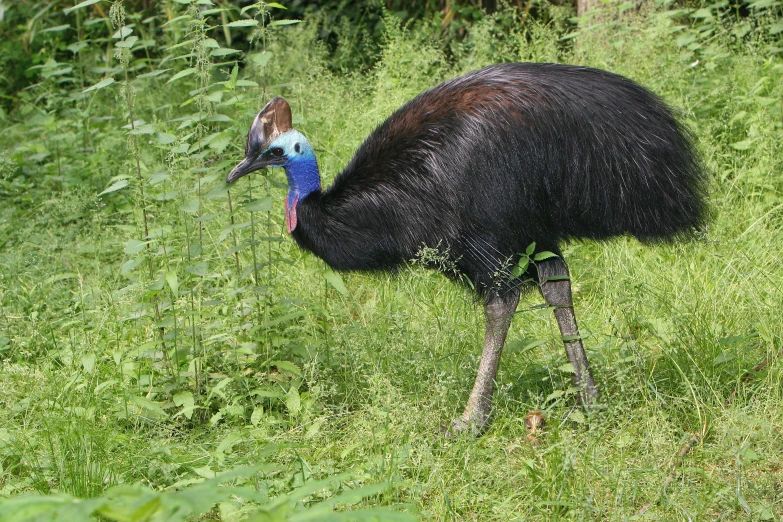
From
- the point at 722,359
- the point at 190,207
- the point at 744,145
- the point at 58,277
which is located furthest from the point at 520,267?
the point at 58,277

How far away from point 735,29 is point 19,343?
4166 millimetres

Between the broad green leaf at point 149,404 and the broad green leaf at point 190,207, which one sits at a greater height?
the broad green leaf at point 190,207

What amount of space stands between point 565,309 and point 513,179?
594mm

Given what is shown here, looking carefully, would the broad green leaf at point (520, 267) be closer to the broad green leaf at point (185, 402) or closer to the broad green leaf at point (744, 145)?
the broad green leaf at point (185, 402)

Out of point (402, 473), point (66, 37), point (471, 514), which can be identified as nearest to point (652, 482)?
point (471, 514)

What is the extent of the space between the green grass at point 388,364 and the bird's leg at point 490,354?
0.06 m

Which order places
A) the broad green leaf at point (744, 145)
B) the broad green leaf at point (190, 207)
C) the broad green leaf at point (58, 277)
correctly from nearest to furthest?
the broad green leaf at point (190, 207) < the broad green leaf at point (58, 277) < the broad green leaf at point (744, 145)

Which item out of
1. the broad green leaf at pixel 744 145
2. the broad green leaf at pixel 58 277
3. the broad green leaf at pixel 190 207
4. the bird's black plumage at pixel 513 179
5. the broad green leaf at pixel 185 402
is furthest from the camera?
the broad green leaf at pixel 744 145

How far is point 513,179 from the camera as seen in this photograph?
10.9 ft

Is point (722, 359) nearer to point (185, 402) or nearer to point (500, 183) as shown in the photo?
point (500, 183)

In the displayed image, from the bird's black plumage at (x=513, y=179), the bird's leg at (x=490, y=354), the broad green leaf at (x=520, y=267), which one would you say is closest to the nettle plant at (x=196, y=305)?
the bird's black plumage at (x=513, y=179)

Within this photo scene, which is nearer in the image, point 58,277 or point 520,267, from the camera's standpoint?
point 520,267

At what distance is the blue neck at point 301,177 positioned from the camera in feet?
11.8

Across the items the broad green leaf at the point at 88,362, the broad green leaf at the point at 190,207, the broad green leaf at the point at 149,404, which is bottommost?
the broad green leaf at the point at 149,404
